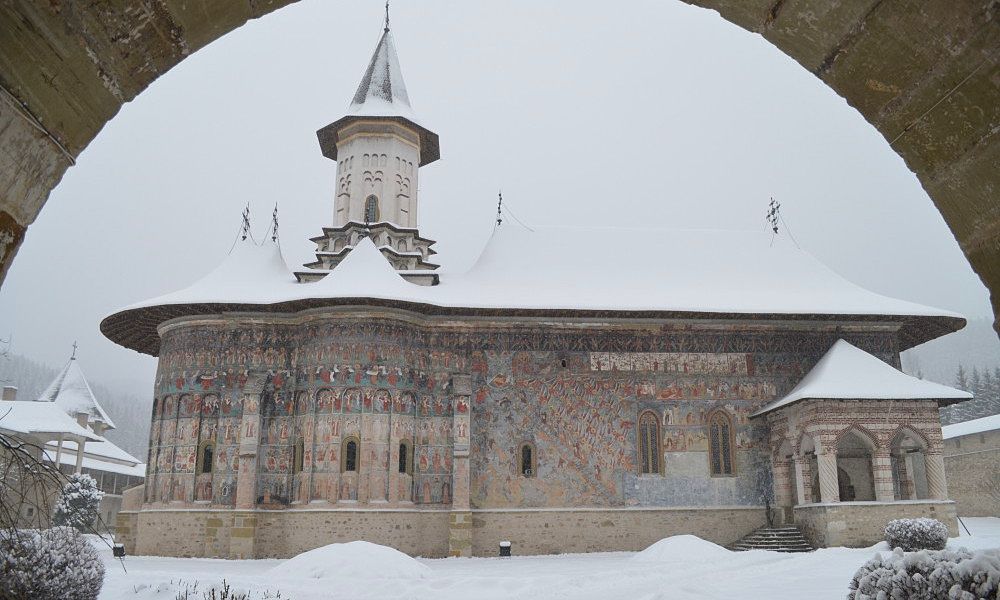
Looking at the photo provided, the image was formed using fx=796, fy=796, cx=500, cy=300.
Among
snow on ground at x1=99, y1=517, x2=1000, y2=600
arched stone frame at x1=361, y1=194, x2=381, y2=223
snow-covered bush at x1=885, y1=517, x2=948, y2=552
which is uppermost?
arched stone frame at x1=361, y1=194, x2=381, y2=223

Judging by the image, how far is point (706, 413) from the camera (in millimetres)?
20500

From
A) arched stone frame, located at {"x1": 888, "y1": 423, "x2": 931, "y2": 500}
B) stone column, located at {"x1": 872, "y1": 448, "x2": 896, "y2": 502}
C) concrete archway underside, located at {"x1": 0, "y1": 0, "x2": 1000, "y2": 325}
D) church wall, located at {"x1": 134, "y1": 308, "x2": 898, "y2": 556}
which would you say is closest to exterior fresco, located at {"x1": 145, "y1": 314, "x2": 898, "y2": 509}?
church wall, located at {"x1": 134, "y1": 308, "x2": 898, "y2": 556}

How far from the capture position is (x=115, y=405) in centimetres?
11150

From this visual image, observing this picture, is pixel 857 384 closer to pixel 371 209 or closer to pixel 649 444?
pixel 649 444

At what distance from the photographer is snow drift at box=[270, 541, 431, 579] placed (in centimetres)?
1376

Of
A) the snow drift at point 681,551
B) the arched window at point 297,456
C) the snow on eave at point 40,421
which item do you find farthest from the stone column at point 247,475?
the snow on eave at point 40,421

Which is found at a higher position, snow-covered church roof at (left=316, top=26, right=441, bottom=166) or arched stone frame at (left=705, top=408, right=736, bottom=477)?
snow-covered church roof at (left=316, top=26, right=441, bottom=166)

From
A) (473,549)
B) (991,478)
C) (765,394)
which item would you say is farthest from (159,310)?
(991,478)

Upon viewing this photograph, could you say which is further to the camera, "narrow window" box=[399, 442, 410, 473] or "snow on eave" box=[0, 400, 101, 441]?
"snow on eave" box=[0, 400, 101, 441]

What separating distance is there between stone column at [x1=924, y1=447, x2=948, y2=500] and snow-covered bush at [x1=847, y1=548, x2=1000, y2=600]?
14380 millimetres

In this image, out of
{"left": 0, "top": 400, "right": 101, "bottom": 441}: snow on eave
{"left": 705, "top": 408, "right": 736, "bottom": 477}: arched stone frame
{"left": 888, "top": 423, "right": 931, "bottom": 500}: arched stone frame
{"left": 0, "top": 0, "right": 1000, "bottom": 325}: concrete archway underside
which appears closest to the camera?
{"left": 0, "top": 0, "right": 1000, "bottom": 325}: concrete archway underside

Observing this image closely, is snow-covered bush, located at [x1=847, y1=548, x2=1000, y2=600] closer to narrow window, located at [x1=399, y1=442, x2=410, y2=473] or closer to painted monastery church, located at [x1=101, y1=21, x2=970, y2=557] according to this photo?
painted monastery church, located at [x1=101, y1=21, x2=970, y2=557]

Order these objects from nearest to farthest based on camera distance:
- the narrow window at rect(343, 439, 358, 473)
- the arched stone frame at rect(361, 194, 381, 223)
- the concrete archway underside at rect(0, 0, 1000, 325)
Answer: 1. the concrete archway underside at rect(0, 0, 1000, 325)
2. the narrow window at rect(343, 439, 358, 473)
3. the arched stone frame at rect(361, 194, 381, 223)

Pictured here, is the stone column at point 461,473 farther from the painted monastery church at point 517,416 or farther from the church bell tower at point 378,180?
the church bell tower at point 378,180
